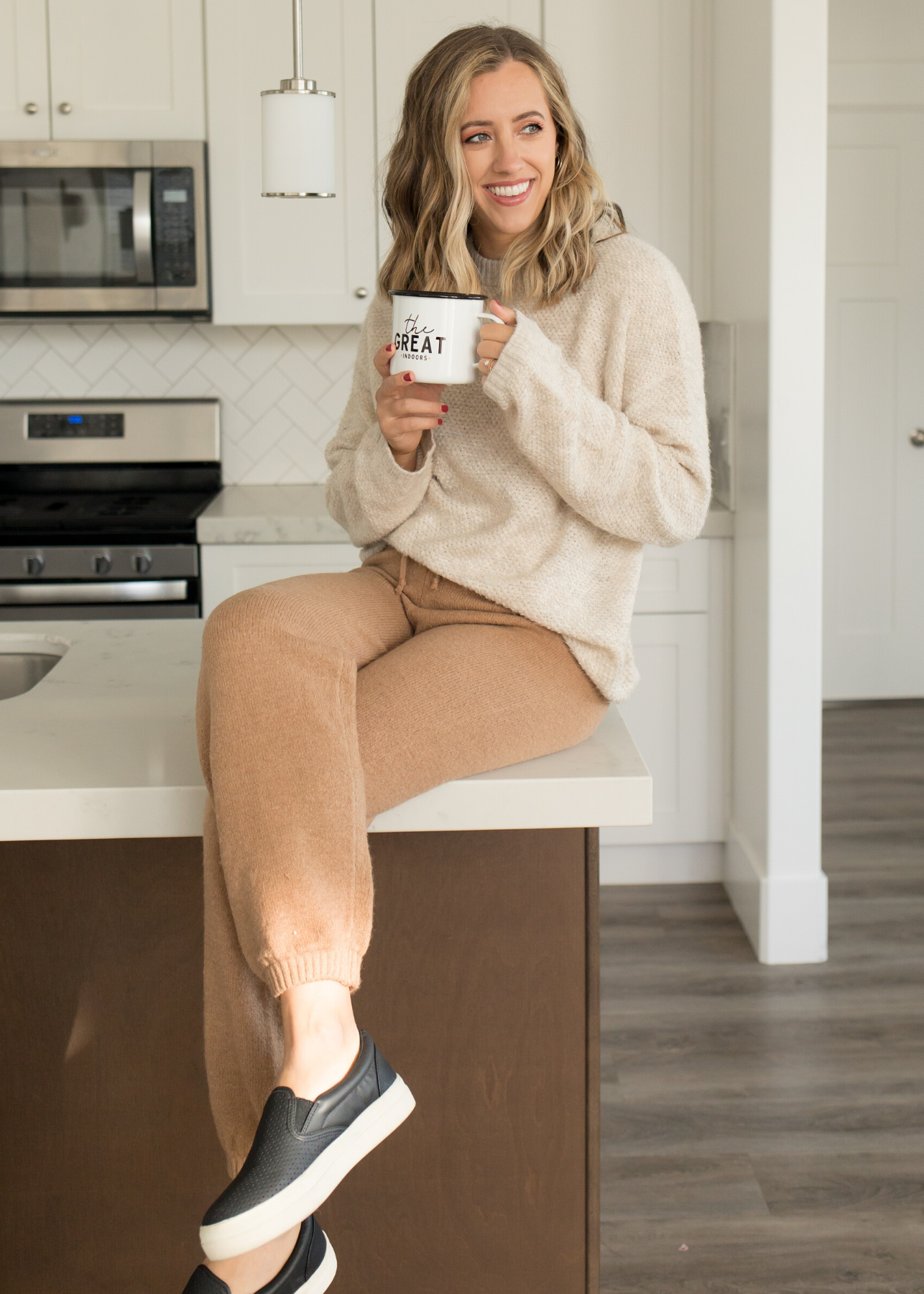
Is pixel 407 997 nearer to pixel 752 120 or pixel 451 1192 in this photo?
pixel 451 1192

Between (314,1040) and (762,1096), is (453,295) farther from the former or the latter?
(762,1096)

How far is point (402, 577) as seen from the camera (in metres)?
1.37

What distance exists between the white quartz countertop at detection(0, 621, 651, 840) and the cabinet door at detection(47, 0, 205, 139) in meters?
2.06

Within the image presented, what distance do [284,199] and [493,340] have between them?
2071 millimetres

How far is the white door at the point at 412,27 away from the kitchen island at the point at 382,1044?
216 centimetres

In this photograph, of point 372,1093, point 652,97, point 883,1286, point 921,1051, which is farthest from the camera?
point 652,97

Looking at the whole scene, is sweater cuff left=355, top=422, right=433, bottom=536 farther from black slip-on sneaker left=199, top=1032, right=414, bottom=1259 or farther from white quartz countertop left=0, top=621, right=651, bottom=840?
black slip-on sneaker left=199, top=1032, right=414, bottom=1259

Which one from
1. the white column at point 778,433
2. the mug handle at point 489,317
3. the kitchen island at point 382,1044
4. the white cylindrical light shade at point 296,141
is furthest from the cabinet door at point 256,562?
the mug handle at point 489,317

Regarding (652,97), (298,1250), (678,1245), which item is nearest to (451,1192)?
(298,1250)

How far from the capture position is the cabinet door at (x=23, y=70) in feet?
9.57

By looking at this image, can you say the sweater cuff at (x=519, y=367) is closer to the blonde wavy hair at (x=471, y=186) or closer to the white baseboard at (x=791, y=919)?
the blonde wavy hair at (x=471, y=186)

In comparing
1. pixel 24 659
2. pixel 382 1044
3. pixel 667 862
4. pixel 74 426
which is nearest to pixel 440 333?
pixel 382 1044

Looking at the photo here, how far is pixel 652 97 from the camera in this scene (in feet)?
9.67

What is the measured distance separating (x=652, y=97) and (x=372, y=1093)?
8.52 feet
